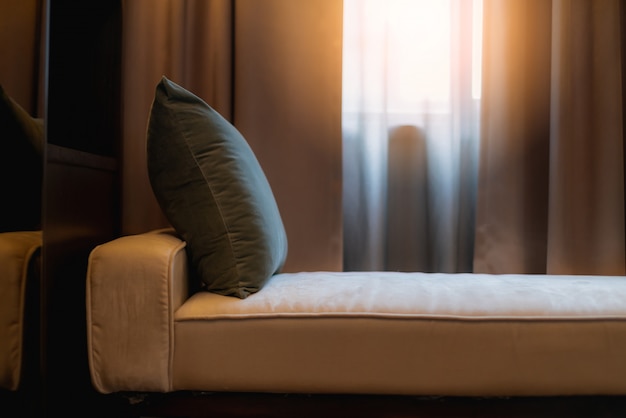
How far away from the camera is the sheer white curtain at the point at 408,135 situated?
5.55 feet

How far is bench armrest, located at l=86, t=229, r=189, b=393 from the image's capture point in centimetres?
90

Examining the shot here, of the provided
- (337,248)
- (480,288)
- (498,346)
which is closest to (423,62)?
(337,248)

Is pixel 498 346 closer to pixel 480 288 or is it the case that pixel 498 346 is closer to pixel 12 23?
pixel 480 288

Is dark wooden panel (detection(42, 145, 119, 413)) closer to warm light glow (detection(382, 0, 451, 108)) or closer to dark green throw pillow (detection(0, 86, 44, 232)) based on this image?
dark green throw pillow (detection(0, 86, 44, 232))

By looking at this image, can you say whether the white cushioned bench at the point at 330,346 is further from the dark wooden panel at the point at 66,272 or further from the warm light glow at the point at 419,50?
the warm light glow at the point at 419,50

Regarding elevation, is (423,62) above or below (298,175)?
Answer: above

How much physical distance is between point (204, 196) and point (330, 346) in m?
0.41

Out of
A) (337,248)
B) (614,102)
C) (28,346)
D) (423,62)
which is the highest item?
(423,62)

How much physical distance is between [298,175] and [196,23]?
64 cm

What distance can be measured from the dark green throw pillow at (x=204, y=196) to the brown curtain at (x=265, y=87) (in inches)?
23.9

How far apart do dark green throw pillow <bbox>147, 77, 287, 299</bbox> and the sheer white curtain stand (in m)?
→ 0.74

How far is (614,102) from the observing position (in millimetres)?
1602

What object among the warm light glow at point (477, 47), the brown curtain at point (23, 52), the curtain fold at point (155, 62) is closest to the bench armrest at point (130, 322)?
the brown curtain at point (23, 52)

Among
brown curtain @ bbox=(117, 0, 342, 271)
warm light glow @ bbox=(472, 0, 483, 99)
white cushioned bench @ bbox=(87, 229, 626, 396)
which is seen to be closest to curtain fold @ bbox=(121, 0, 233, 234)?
brown curtain @ bbox=(117, 0, 342, 271)
